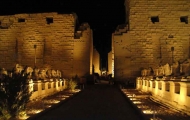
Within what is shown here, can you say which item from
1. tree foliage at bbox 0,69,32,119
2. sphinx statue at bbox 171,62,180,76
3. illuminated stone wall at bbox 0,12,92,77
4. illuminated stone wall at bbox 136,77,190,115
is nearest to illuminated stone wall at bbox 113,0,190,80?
illuminated stone wall at bbox 0,12,92,77

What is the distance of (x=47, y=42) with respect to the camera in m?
29.0

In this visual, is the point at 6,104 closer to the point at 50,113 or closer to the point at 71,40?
the point at 50,113

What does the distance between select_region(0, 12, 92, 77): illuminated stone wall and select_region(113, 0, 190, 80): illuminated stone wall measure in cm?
348

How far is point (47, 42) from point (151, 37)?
32.2ft

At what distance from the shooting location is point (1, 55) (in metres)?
29.6

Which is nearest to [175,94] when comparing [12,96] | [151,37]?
[12,96]

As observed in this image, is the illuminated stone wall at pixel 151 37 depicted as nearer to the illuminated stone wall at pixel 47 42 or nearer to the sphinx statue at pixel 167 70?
the illuminated stone wall at pixel 47 42

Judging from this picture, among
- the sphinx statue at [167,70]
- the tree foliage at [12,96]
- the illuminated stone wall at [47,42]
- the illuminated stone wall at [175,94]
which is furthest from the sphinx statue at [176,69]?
the illuminated stone wall at [47,42]

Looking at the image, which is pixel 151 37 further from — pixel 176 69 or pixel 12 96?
pixel 12 96

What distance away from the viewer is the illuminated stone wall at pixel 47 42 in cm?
2833

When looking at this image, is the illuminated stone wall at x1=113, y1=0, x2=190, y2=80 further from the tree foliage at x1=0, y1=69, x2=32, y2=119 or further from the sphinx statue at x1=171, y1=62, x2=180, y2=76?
the tree foliage at x1=0, y1=69, x2=32, y2=119

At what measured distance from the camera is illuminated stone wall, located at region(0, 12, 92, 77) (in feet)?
92.9

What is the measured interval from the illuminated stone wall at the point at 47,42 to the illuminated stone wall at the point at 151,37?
348cm

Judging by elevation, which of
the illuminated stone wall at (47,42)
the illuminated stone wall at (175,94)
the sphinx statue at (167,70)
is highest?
the illuminated stone wall at (47,42)
